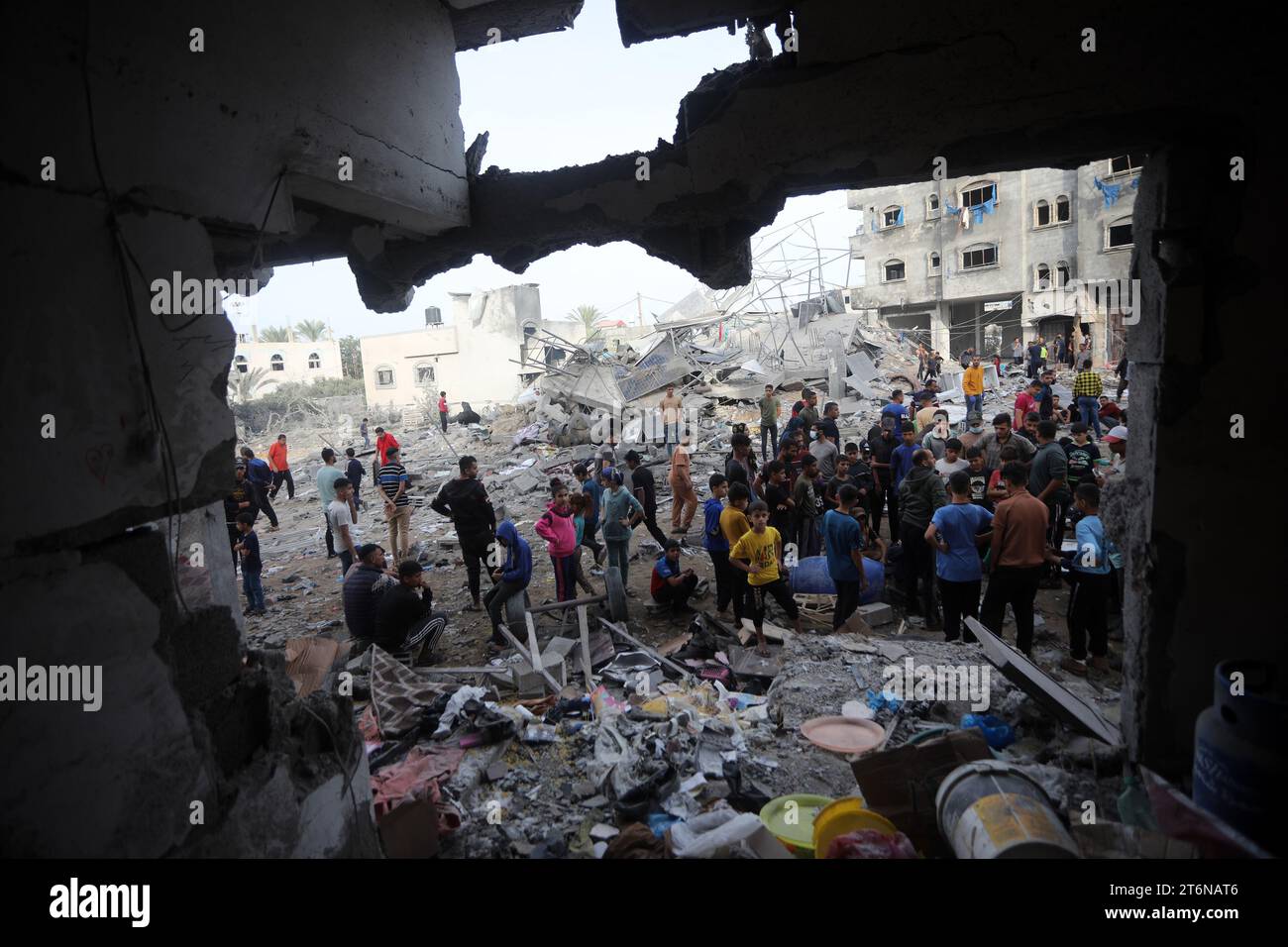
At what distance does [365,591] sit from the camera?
23.2 feet

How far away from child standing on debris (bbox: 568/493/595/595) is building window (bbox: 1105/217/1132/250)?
25479 millimetres

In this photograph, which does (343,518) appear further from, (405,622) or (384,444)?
(384,444)

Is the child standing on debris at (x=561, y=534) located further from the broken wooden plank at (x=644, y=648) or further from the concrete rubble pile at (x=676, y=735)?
the broken wooden plank at (x=644, y=648)

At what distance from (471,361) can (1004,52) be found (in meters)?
32.4

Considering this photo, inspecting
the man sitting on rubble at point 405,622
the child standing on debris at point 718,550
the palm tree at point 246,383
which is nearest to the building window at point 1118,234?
the child standing on debris at point 718,550

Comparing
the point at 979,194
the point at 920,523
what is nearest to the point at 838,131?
the point at 920,523

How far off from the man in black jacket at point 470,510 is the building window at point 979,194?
2852 centimetres

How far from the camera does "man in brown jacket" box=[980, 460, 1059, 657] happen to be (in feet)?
18.0

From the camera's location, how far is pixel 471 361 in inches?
1342

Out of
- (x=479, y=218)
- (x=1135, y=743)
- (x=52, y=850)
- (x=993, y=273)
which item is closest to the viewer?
(x=52, y=850)

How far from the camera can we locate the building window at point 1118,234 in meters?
25.3

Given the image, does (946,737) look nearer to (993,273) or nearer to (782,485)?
(782,485)
